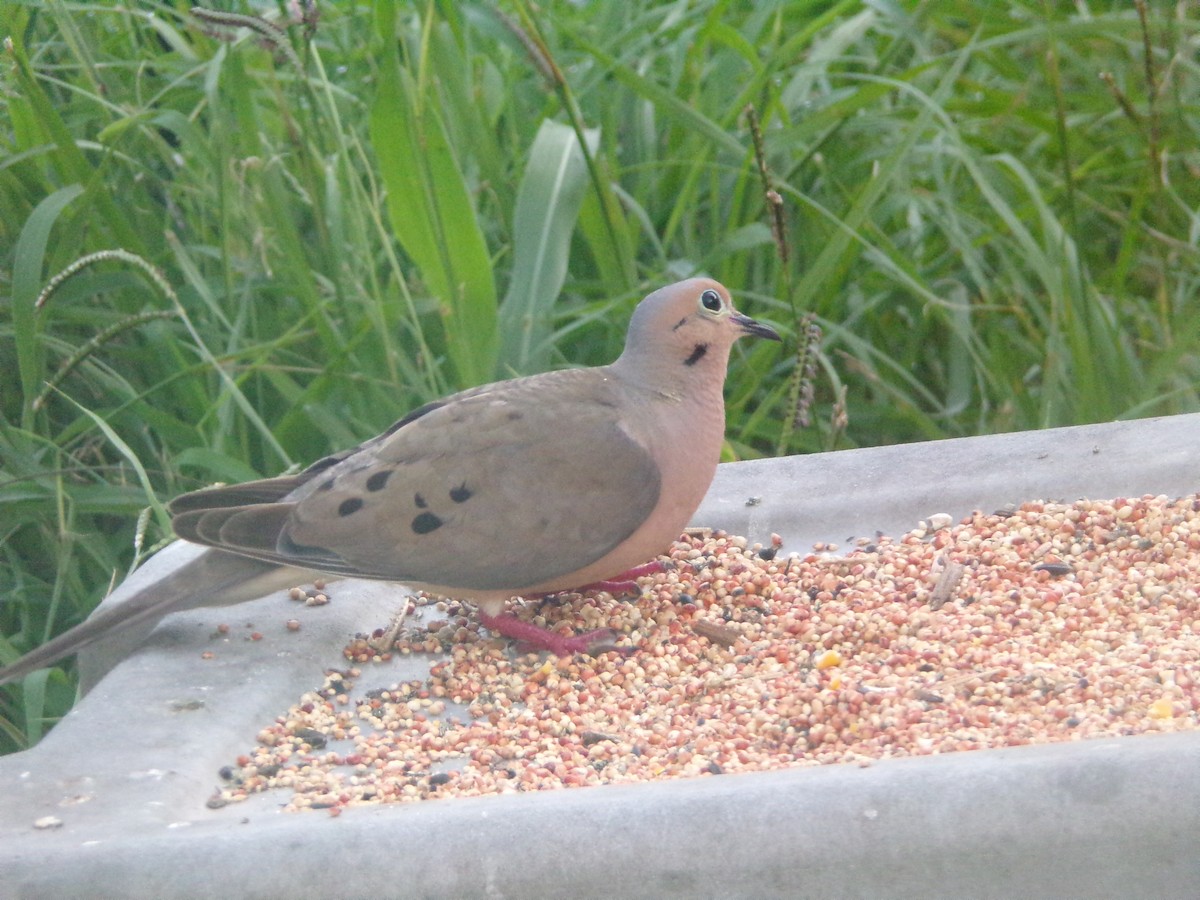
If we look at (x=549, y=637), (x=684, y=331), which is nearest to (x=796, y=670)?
(x=549, y=637)

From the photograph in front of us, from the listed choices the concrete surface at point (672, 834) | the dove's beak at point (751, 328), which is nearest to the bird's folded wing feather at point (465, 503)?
the dove's beak at point (751, 328)

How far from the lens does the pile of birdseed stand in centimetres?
168

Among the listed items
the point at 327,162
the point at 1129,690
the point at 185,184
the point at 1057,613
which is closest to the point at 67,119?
the point at 185,184

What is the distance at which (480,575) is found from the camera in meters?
2.11

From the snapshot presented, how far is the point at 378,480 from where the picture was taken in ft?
7.14

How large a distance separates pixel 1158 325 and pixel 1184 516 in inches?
69.4

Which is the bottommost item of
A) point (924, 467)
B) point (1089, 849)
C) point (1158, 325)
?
point (1158, 325)

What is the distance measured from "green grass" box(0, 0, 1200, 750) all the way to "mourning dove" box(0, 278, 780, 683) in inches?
26.3

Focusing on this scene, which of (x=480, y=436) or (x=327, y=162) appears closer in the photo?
(x=480, y=436)

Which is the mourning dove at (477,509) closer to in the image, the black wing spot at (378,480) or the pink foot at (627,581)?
the black wing spot at (378,480)

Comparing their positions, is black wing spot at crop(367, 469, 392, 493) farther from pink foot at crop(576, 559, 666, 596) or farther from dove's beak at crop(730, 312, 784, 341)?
dove's beak at crop(730, 312, 784, 341)

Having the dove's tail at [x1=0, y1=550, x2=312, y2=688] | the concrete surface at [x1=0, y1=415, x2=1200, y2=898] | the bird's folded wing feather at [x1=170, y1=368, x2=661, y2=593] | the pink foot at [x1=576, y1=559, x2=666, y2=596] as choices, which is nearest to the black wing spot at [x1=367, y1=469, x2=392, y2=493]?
→ the bird's folded wing feather at [x1=170, y1=368, x2=661, y2=593]

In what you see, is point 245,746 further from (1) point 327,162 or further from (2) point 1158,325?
(2) point 1158,325

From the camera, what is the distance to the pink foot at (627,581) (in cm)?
235
